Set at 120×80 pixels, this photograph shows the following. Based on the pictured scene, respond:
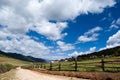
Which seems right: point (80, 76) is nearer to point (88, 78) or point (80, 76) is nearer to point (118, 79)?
point (88, 78)

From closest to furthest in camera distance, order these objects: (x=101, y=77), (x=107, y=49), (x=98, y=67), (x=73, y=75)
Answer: (x=101, y=77) → (x=73, y=75) → (x=98, y=67) → (x=107, y=49)

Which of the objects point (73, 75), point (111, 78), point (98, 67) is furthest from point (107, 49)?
point (111, 78)

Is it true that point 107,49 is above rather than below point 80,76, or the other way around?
above

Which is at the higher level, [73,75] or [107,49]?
[107,49]

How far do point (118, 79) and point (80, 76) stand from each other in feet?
25.4

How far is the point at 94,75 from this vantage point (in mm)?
24812

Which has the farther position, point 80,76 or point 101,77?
point 80,76

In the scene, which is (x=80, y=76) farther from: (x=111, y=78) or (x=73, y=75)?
(x=111, y=78)

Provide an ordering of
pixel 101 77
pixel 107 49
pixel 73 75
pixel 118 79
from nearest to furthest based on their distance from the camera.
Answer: pixel 118 79
pixel 101 77
pixel 73 75
pixel 107 49

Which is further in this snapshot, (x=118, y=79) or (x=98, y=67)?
(x=98, y=67)

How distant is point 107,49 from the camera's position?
124m

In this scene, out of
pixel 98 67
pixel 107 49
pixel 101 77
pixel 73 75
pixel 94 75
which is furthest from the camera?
pixel 107 49

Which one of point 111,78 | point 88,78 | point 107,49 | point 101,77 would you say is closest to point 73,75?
point 88,78

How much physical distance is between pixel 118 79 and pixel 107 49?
345 feet
